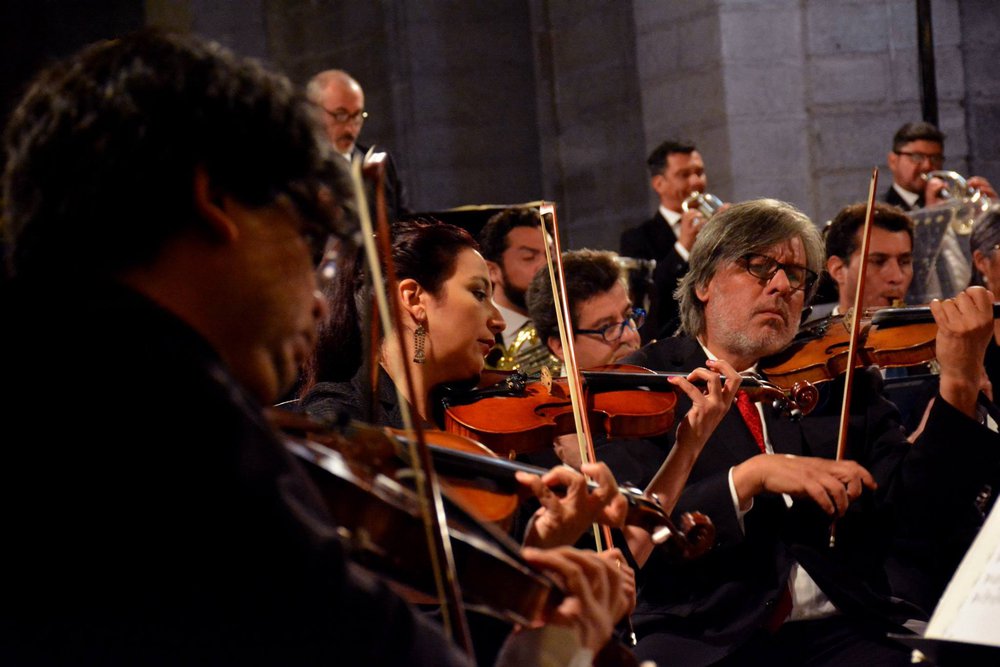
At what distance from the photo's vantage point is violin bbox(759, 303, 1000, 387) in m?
3.16

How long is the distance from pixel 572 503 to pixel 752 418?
1.30 meters

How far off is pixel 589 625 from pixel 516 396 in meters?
1.38

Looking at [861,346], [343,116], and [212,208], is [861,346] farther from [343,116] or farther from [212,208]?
[343,116]

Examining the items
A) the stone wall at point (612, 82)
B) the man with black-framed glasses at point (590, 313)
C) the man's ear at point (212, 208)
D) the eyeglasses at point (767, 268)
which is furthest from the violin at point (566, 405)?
the stone wall at point (612, 82)

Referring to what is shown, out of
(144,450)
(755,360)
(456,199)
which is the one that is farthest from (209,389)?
(456,199)

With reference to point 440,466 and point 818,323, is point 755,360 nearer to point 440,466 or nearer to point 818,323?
point 818,323

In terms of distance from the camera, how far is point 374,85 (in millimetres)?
7273

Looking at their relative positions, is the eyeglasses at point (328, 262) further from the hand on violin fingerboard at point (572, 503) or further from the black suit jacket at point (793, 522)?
the black suit jacket at point (793, 522)

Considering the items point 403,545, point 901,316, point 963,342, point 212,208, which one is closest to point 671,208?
point 901,316

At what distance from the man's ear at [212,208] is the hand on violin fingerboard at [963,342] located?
2195mm

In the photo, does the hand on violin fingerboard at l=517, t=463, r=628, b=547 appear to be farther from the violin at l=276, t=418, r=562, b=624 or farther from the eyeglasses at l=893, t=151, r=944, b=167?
the eyeglasses at l=893, t=151, r=944, b=167

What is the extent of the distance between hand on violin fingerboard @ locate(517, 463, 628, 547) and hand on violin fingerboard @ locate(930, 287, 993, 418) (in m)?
1.37

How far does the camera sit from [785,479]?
2.62m

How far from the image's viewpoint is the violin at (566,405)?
2.58 metres
